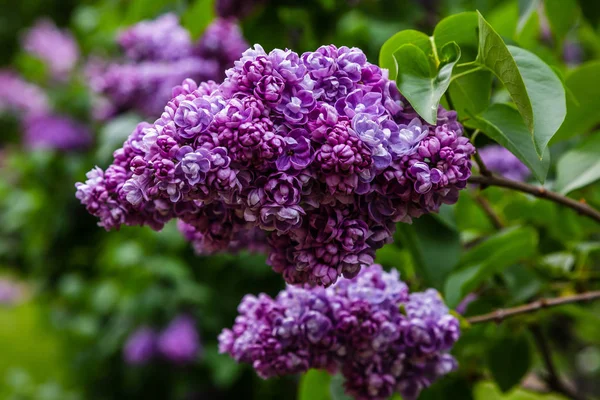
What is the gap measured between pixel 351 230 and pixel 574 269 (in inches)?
23.2

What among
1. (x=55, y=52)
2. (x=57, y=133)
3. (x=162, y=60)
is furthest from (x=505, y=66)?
(x=55, y=52)

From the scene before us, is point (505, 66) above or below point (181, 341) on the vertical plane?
below

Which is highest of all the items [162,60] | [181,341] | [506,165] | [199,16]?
[162,60]

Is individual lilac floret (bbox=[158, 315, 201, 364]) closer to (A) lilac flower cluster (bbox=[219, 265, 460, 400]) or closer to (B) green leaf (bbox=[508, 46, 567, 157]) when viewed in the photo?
(A) lilac flower cluster (bbox=[219, 265, 460, 400])

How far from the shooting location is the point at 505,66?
0.55 m

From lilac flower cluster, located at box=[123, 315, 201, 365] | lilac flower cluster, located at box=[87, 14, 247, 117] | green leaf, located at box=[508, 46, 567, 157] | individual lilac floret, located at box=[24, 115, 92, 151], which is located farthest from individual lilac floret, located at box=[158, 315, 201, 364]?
green leaf, located at box=[508, 46, 567, 157]

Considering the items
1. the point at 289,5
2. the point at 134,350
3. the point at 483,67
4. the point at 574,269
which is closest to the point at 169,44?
the point at 289,5

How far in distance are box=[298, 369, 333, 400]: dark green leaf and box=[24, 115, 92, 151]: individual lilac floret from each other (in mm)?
1629

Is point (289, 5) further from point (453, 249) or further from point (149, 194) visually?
point (149, 194)

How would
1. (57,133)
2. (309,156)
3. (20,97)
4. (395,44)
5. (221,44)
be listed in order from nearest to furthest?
(309,156)
(395,44)
(221,44)
(57,133)
(20,97)

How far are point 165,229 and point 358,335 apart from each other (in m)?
1.36

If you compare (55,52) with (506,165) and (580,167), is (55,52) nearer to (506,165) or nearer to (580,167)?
(506,165)

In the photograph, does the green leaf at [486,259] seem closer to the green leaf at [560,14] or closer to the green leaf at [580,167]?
the green leaf at [580,167]

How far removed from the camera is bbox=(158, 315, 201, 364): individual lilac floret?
188 cm
